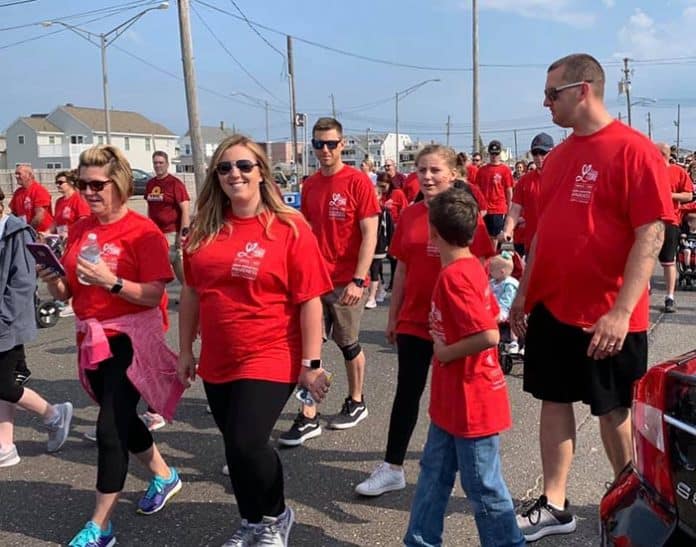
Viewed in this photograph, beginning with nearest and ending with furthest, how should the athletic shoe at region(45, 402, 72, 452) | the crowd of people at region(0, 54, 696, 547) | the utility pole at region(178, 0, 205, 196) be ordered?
the crowd of people at region(0, 54, 696, 547)
the athletic shoe at region(45, 402, 72, 452)
the utility pole at region(178, 0, 205, 196)

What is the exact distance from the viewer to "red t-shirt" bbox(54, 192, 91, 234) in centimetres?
924

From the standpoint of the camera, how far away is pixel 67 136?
78438mm

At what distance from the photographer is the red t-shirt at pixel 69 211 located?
30.3 ft

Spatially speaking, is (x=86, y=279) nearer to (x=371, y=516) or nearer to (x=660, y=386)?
(x=371, y=516)

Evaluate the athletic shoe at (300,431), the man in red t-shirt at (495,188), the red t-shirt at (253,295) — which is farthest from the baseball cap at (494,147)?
the red t-shirt at (253,295)

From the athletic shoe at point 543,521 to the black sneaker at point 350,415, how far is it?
6.05ft

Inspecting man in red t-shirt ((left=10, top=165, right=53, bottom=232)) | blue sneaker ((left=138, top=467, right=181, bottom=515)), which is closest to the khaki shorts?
blue sneaker ((left=138, top=467, right=181, bottom=515))

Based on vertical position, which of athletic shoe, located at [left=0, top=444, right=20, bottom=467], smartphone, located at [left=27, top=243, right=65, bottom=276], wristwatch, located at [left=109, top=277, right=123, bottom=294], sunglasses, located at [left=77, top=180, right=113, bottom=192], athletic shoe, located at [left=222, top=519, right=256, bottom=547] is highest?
sunglasses, located at [left=77, top=180, right=113, bottom=192]

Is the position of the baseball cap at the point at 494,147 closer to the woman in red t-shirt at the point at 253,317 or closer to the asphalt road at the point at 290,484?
the asphalt road at the point at 290,484

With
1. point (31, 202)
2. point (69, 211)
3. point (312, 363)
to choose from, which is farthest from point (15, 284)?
point (31, 202)

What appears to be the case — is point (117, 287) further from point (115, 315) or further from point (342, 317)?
point (342, 317)

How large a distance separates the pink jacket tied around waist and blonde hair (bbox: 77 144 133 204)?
0.64 metres

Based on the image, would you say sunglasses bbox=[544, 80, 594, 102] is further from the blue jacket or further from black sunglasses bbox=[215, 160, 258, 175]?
the blue jacket

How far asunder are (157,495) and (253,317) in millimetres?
1374
